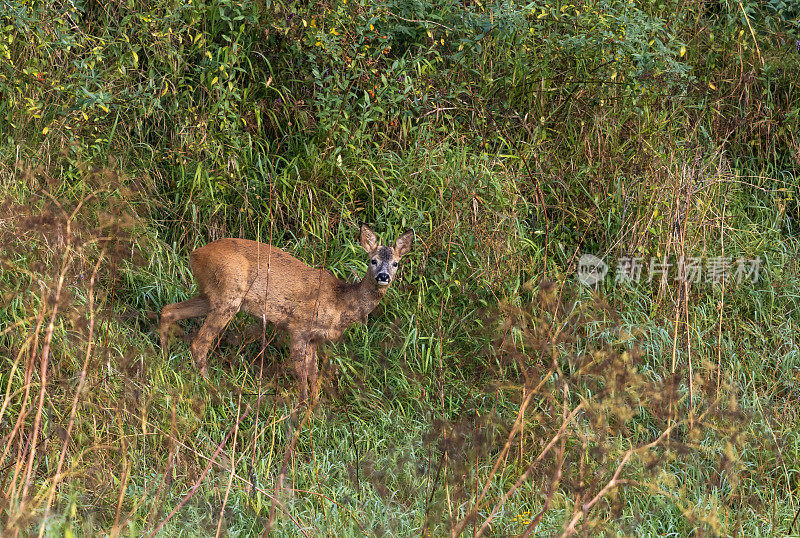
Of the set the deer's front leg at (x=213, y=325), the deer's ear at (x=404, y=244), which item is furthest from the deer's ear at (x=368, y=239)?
the deer's front leg at (x=213, y=325)

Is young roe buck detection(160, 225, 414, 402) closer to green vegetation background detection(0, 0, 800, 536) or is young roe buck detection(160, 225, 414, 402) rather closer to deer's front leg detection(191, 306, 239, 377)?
deer's front leg detection(191, 306, 239, 377)

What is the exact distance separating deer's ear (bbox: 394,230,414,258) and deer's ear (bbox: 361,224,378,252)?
153mm

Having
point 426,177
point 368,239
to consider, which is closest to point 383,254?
point 368,239

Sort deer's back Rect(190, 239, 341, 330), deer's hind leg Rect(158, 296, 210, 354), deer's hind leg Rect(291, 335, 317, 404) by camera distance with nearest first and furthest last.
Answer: deer's hind leg Rect(291, 335, 317, 404) → deer's back Rect(190, 239, 341, 330) → deer's hind leg Rect(158, 296, 210, 354)

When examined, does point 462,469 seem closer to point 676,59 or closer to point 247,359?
point 247,359

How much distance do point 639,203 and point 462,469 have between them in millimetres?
3792

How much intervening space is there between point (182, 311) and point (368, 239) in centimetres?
123

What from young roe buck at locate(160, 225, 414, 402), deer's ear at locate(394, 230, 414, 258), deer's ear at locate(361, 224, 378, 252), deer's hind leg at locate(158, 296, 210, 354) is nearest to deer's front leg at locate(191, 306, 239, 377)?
young roe buck at locate(160, 225, 414, 402)

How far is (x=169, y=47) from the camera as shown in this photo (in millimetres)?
5859

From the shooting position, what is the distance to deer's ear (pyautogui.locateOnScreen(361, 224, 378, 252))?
5.34m

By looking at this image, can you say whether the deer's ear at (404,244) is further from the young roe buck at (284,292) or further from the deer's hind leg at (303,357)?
the deer's hind leg at (303,357)

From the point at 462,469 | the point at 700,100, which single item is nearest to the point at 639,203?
the point at 700,100

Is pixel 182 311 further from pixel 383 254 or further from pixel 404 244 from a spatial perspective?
pixel 404 244

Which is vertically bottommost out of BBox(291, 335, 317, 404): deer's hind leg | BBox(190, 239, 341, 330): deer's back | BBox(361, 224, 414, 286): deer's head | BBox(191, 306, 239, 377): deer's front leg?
BBox(291, 335, 317, 404): deer's hind leg
